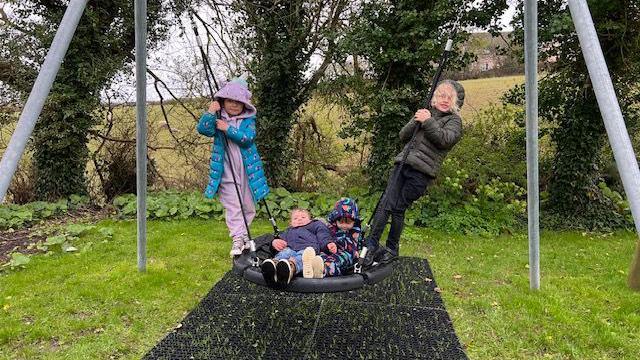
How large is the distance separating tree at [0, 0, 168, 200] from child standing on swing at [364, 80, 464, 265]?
5.29 m

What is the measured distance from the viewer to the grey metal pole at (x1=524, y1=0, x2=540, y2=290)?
3652 mm

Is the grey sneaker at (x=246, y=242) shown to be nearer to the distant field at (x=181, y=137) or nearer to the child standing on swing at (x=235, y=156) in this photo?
the child standing on swing at (x=235, y=156)

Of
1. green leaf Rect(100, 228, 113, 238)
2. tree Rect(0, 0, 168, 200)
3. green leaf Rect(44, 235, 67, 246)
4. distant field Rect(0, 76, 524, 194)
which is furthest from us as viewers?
distant field Rect(0, 76, 524, 194)

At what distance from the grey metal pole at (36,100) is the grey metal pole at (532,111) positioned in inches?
111

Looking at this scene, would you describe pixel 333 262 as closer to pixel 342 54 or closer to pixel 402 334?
pixel 402 334

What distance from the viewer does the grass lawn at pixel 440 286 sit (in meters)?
3.44

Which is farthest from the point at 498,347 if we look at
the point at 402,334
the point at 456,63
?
the point at 456,63

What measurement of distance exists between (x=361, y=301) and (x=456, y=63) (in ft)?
13.5

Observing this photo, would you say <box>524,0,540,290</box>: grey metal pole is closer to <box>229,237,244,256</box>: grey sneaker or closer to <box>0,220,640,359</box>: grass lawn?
<box>0,220,640,359</box>: grass lawn

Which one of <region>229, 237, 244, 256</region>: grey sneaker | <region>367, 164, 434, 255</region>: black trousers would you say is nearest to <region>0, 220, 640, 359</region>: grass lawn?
<region>229, 237, 244, 256</region>: grey sneaker

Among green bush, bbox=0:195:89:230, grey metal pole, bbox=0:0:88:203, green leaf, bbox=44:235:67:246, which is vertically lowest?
green leaf, bbox=44:235:67:246

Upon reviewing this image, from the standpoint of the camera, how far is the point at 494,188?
6555mm

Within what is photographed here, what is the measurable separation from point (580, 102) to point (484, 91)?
4.32 feet

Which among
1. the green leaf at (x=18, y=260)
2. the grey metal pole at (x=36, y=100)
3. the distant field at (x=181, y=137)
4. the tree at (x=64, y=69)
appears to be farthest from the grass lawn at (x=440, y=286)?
the distant field at (x=181, y=137)
